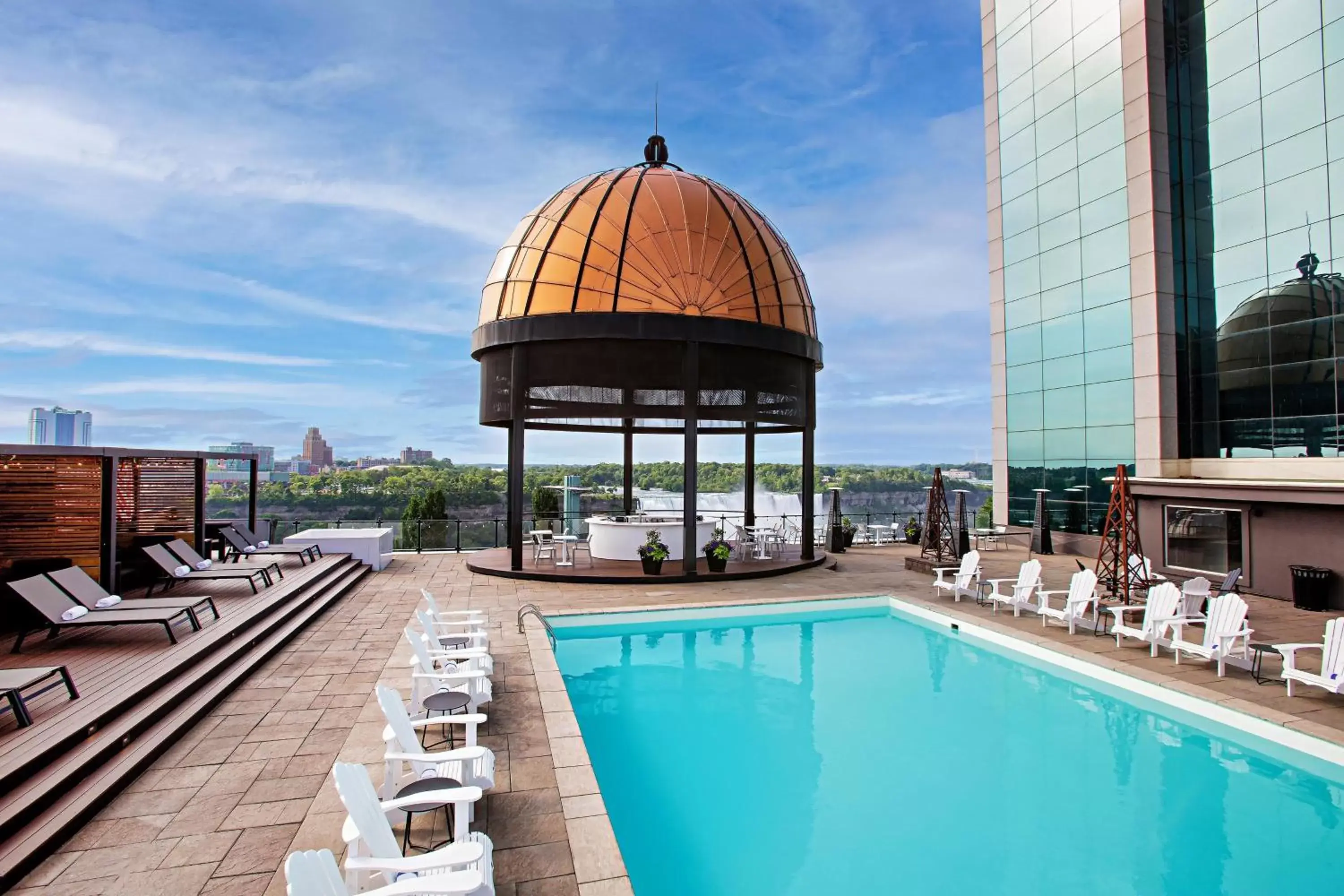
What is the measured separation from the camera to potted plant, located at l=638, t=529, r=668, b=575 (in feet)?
46.2

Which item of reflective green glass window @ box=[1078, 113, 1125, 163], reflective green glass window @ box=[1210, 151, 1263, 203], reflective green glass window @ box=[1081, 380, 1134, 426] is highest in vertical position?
reflective green glass window @ box=[1078, 113, 1125, 163]

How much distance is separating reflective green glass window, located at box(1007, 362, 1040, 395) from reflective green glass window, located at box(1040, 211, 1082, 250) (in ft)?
9.64

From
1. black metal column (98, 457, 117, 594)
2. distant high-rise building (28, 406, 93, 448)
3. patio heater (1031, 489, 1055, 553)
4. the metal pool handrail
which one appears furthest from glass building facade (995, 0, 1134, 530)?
distant high-rise building (28, 406, 93, 448)

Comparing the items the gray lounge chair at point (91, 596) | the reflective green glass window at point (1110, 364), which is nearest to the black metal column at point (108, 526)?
the gray lounge chair at point (91, 596)

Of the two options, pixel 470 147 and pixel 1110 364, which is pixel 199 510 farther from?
pixel 1110 364

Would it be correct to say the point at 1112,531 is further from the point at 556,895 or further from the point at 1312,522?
the point at 556,895

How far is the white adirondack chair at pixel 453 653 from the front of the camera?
611 centimetres

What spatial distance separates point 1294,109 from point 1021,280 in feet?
24.5

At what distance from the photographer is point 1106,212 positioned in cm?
1808

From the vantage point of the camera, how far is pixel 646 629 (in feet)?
36.8

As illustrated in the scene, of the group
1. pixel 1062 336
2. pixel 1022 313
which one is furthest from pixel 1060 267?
pixel 1062 336

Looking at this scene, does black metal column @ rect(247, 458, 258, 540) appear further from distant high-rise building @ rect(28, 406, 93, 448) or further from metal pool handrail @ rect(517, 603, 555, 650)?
metal pool handrail @ rect(517, 603, 555, 650)

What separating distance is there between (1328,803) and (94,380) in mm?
72456

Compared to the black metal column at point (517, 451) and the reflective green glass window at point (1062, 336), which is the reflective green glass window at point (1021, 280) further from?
the black metal column at point (517, 451)
